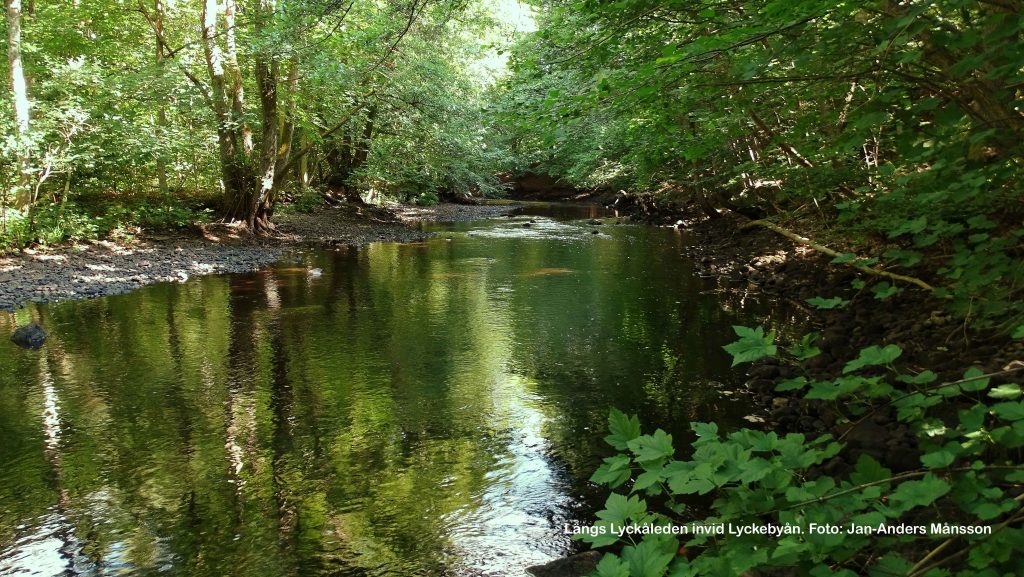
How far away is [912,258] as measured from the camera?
4195mm

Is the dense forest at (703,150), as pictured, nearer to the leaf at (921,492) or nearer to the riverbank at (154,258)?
the leaf at (921,492)

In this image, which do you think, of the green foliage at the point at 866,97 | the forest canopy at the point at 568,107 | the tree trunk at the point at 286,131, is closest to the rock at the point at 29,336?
the forest canopy at the point at 568,107

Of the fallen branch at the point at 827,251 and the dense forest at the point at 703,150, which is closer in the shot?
the dense forest at the point at 703,150

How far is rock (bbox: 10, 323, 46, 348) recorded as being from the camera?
805cm

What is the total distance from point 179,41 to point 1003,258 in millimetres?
19849

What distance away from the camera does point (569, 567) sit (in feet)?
11.9

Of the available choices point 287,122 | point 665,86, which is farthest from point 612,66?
point 287,122

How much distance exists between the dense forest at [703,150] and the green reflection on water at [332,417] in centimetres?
98

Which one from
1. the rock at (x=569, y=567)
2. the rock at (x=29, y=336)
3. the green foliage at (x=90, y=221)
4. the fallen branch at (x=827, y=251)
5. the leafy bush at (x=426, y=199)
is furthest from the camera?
the leafy bush at (x=426, y=199)

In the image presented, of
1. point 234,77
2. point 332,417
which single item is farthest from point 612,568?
point 234,77

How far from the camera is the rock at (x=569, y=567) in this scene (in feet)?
11.8

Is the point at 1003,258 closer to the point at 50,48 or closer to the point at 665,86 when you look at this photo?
the point at 665,86

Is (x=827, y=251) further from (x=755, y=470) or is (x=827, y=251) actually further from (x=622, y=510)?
(x=622, y=510)

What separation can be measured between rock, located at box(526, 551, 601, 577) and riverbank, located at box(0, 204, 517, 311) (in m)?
9.94
